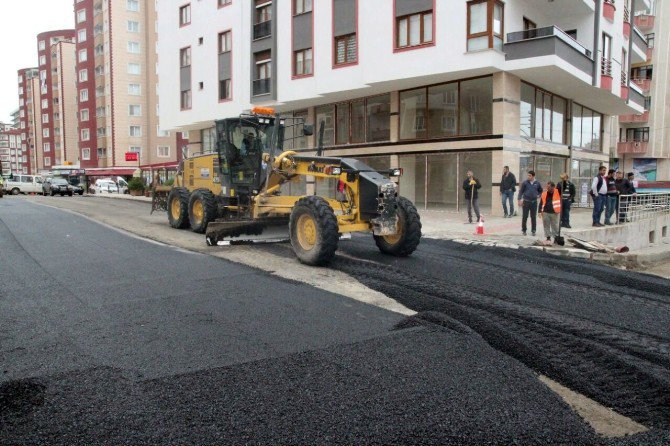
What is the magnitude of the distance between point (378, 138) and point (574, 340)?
2053cm

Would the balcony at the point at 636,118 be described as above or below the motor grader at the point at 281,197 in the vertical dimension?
above

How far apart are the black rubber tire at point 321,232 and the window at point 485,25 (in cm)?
1348

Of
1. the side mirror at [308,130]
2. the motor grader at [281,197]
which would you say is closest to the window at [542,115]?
the motor grader at [281,197]

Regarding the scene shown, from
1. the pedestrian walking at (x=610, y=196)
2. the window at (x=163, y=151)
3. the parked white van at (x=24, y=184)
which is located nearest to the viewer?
the pedestrian walking at (x=610, y=196)

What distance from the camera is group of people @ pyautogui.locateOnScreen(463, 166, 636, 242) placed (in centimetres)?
1258

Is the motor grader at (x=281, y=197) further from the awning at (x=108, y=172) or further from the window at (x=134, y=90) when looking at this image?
the window at (x=134, y=90)

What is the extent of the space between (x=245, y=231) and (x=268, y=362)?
22.1 ft

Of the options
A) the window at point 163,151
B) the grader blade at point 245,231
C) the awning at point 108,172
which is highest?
the window at point 163,151

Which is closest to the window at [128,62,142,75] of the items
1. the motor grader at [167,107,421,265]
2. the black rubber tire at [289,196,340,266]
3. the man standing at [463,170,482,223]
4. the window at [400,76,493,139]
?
the window at [400,76,493,139]

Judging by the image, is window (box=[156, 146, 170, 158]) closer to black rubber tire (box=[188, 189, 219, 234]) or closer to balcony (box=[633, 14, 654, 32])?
balcony (box=[633, 14, 654, 32])

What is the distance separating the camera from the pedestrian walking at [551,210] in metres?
12.4

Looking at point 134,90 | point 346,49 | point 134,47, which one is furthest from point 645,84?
point 134,47

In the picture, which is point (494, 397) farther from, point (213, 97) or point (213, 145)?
point (213, 97)

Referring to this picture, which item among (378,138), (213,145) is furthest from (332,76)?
(213,145)
